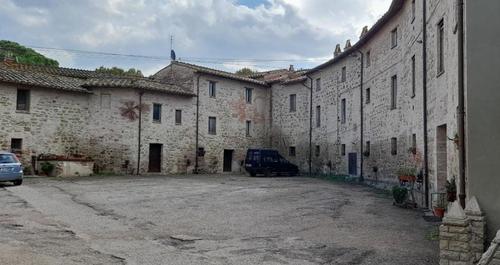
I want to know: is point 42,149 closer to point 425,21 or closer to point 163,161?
point 163,161

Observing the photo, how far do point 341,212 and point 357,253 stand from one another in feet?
16.2

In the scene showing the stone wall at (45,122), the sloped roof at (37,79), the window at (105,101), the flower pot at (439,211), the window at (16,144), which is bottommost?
the flower pot at (439,211)

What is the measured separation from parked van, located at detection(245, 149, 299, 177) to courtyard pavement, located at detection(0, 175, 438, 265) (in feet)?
42.6

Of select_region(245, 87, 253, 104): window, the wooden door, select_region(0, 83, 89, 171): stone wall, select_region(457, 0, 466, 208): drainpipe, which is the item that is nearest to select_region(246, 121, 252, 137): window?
select_region(245, 87, 253, 104): window

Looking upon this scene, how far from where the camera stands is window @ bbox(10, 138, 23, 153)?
23438mm

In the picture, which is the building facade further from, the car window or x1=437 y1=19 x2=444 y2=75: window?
the car window

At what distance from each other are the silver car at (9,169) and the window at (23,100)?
23.0 ft

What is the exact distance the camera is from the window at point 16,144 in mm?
23438

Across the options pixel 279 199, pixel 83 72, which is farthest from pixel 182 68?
pixel 279 199

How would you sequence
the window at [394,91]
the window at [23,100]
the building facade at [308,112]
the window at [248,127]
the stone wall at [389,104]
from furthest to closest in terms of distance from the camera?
the window at [248,127] → the window at [23,100] → the window at [394,91] → the stone wall at [389,104] → the building facade at [308,112]

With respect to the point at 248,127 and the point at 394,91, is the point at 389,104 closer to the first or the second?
the point at 394,91

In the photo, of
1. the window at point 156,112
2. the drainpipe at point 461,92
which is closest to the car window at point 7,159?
the window at point 156,112

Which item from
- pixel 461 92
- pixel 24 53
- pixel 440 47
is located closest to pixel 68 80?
→ pixel 24 53

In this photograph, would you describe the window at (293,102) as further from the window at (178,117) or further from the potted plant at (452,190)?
the potted plant at (452,190)
